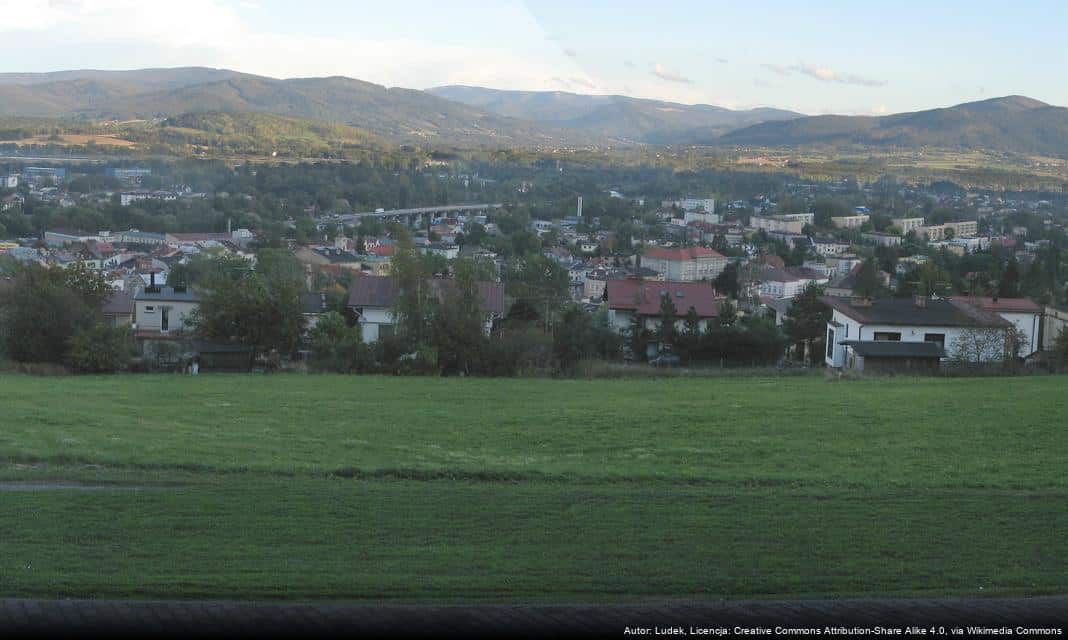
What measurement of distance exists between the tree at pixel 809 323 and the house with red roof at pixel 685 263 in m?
19.0

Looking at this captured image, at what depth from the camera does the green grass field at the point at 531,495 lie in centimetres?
729

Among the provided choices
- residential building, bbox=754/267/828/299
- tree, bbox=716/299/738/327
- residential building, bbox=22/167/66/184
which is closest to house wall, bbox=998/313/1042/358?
tree, bbox=716/299/738/327

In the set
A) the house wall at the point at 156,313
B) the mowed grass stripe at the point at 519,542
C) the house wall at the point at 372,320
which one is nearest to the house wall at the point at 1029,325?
the house wall at the point at 372,320

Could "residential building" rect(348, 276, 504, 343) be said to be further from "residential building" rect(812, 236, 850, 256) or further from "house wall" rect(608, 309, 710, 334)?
"residential building" rect(812, 236, 850, 256)

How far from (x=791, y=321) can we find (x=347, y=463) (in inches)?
857

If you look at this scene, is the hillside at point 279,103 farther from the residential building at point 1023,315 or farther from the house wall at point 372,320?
the residential building at point 1023,315

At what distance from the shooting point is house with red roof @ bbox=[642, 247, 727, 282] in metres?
52.7

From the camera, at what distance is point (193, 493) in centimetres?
998

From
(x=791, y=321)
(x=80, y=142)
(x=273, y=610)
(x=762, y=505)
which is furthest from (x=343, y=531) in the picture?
(x=80, y=142)

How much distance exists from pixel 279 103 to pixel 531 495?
6292 inches

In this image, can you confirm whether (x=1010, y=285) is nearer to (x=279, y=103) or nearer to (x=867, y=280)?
(x=867, y=280)

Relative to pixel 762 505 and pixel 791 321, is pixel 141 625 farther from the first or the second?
pixel 791 321

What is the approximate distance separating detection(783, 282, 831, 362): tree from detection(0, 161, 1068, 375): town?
0.20ft

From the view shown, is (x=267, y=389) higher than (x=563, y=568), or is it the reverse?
(x=563, y=568)
